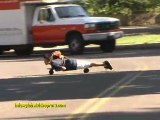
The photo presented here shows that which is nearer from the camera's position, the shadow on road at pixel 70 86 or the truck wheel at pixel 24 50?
the shadow on road at pixel 70 86

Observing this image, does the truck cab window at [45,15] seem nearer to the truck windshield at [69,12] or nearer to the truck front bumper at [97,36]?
the truck windshield at [69,12]

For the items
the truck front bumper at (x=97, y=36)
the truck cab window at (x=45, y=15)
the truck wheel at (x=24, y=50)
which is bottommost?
the truck wheel at (x=24, y=50)

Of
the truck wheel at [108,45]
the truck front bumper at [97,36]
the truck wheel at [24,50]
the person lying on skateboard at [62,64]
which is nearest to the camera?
the person lying on skateboard at [62,64]

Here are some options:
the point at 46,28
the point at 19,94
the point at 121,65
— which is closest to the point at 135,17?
the point at 46,28

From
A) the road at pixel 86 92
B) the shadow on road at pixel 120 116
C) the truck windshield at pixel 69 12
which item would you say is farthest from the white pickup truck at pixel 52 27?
the shadow on road at pixel 120 116

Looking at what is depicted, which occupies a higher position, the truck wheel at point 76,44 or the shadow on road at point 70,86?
the shadow on road at point 70,86

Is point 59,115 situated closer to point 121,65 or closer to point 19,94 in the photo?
point 19,94

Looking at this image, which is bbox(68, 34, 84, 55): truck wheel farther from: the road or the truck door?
the road

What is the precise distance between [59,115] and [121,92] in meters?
3.07

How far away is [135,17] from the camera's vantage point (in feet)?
183

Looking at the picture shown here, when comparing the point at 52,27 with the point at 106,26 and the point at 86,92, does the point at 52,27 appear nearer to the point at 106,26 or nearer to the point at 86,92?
the point at 106,26

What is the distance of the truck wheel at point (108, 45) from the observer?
90.5ft

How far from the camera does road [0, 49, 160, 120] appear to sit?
433 inches

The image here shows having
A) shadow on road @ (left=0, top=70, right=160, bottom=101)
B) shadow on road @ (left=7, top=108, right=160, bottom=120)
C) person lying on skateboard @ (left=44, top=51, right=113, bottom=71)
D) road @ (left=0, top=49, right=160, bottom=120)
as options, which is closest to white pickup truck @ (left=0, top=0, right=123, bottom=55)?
road @ (left=0, top=49, right=160, bottom=120)
